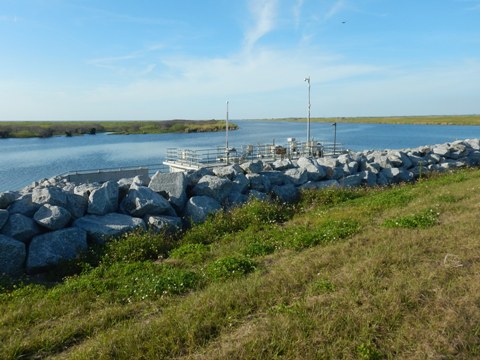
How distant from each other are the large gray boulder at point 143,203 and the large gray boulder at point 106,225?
1.11 feet

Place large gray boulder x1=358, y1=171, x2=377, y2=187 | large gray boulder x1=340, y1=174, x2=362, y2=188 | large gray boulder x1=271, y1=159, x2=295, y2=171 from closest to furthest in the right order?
large gray boulder x1=340, y1=174, x2=362, y2=188, large gray boulder x1=271, y1=159, x2=295, y2=171, large gray boulder x1=358, y1=171, x2=377, y2=187

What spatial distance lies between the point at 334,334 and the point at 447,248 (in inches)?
128

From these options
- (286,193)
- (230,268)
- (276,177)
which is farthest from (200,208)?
(276,177)

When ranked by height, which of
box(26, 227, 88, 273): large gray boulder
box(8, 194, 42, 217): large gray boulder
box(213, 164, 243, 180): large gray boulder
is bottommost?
box(26, 227, 88, 273): large gray boulder

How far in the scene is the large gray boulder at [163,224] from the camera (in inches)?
343

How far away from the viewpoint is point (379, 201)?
10852 mm

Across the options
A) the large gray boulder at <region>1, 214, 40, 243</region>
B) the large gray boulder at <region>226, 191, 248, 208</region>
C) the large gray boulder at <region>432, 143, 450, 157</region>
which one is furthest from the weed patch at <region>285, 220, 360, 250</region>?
the large gray boulder at <region>432, 143, 450, 157</region>

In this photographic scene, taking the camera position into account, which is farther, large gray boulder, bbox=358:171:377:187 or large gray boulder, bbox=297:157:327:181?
large gray boulder, bbox=358:171:377:187

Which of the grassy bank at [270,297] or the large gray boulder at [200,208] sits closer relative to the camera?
the grassy bank at [270,297]

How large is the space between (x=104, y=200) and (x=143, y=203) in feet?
2.81

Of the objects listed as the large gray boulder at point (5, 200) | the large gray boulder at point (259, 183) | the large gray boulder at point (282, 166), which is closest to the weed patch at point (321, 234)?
the large gray boulder at point (259, 183)

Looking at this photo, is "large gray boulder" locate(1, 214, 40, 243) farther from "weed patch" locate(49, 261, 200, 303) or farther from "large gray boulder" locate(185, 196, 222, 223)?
"large gray boulder" locate(185, 196, 222, 223)

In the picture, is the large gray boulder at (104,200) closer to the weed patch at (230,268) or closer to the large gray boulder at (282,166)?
the weed patch at (230,268)

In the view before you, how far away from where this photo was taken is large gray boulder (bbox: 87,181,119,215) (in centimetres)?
875
